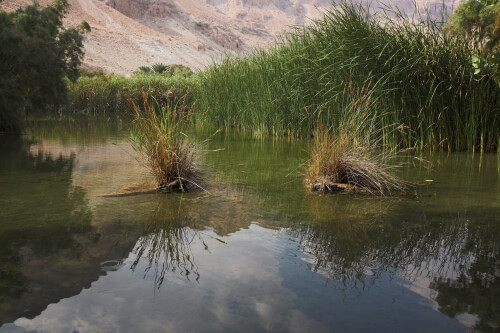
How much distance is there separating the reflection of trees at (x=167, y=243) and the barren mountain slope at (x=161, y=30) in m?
37.9

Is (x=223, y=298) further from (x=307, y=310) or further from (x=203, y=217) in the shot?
(x=203, y=217)

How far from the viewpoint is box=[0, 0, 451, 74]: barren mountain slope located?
198 feet

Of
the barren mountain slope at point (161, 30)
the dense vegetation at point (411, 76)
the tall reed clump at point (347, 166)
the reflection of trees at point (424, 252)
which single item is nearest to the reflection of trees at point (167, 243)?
the reflection of trees at point (424, 252)

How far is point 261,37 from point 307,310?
103141 mm

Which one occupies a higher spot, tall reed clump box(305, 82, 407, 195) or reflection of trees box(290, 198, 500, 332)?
tall reed clump box(305, 82, 407, 195)

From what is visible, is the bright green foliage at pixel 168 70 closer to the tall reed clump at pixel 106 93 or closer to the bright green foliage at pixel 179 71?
the bright green foliage at pixel 179 71

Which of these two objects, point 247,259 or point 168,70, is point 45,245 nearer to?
point 247,259

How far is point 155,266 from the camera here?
279 cm

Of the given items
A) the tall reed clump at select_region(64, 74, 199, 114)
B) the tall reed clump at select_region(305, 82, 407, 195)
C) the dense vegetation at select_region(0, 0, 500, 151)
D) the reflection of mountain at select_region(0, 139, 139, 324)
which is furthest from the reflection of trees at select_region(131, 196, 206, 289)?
the tall reed clump at select_region(64, 74, 199, 114)

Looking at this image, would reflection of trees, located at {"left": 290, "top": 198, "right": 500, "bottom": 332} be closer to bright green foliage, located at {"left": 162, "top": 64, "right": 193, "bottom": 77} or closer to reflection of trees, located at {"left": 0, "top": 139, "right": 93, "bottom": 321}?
reflection of trees, located at {"left": 0, "top": 139, "right": 93, "bottom": 321}

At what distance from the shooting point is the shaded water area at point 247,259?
2172 millimetres

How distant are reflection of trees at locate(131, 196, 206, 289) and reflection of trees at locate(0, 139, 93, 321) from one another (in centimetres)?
43

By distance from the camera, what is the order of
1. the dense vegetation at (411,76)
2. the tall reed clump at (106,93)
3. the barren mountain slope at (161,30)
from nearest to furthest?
1. the dense vegetation at (411,76)
2. the tall reed clump at (106,93)
3. the barren mountain slope at (161,30)

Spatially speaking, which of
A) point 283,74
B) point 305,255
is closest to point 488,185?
point 305,255
